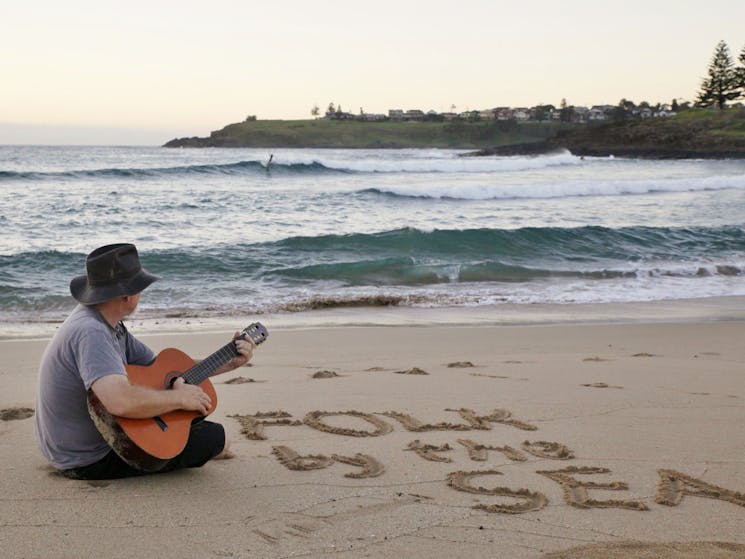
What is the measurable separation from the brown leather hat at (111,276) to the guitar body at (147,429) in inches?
17.3

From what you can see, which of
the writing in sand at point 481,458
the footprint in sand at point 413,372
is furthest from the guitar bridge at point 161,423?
the footprint in sand at point 413,372

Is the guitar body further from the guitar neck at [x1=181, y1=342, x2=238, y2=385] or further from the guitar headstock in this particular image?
the guitar headstock

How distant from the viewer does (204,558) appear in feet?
10.4

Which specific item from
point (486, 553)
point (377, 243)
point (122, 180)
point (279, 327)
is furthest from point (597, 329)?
point (122, 180)

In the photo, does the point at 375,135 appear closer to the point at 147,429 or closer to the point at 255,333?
the point at 255,333

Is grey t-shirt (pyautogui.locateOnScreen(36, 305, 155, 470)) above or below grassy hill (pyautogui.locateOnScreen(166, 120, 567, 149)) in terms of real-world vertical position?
below

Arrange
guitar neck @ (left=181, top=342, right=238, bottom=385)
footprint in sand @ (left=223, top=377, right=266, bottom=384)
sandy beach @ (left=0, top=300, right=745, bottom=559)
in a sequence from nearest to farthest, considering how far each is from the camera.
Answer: sandy beach @ (left=0, top=300, right=745, bottom=559), guitar neck @ (left=181, top=342, right=238, bottom=385), footprint in sand @ (left=223, top=377, right=266, bottom=384)

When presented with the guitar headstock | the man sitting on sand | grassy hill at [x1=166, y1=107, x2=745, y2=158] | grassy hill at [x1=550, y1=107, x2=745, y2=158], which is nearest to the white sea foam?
the guitar headstock

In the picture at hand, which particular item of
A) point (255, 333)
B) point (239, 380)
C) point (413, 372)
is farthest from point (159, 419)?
point (413, 372)

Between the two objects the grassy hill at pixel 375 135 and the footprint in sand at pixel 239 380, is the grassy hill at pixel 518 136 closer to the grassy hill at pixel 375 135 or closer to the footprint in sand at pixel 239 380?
the grassy hill at pixel 375 135

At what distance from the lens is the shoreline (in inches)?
→ 362

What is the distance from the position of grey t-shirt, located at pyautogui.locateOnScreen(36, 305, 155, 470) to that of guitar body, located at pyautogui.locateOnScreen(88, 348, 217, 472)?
124 mm

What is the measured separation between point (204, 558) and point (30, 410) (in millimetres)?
2653

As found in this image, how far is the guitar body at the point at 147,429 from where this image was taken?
12.3ft
